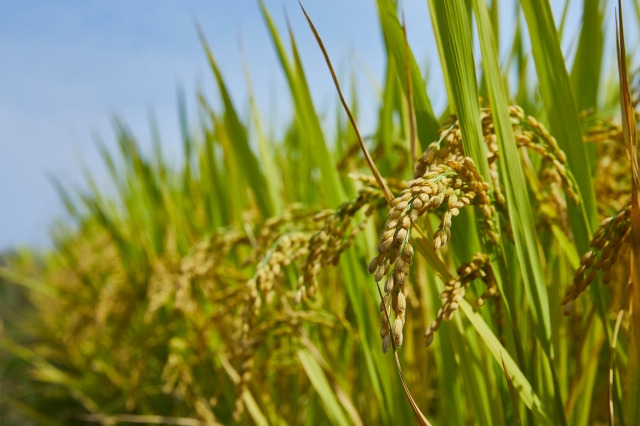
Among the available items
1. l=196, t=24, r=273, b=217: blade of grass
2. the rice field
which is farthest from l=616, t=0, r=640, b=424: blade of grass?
l=196, t=24, r=273, b=217: blade of grass

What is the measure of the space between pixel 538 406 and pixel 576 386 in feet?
0.68

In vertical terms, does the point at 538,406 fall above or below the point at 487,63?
below

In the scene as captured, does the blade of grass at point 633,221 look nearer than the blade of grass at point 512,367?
Yes

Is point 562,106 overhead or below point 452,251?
overhead

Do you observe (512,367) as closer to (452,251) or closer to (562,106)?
(452,251)

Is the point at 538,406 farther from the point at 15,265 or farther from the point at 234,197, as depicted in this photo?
the point at 15,265

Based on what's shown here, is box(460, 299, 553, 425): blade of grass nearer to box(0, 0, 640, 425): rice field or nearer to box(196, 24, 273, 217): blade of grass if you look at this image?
box(0, 0, 640, 425): rice field

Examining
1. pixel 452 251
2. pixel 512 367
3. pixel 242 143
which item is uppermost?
pixel 242 143

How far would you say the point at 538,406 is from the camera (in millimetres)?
840

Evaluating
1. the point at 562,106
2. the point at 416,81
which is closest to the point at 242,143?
the point at 416,81

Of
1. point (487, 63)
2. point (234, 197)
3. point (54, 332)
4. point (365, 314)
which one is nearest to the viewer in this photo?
point (487, 63)

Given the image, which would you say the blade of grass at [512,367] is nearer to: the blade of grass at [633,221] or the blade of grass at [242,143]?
the blade of grass at [633,221]

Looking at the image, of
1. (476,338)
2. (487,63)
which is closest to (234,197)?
(476,338)

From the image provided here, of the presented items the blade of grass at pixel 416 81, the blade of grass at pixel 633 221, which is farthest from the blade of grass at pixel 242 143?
the blade of grass at pixel 633 221
